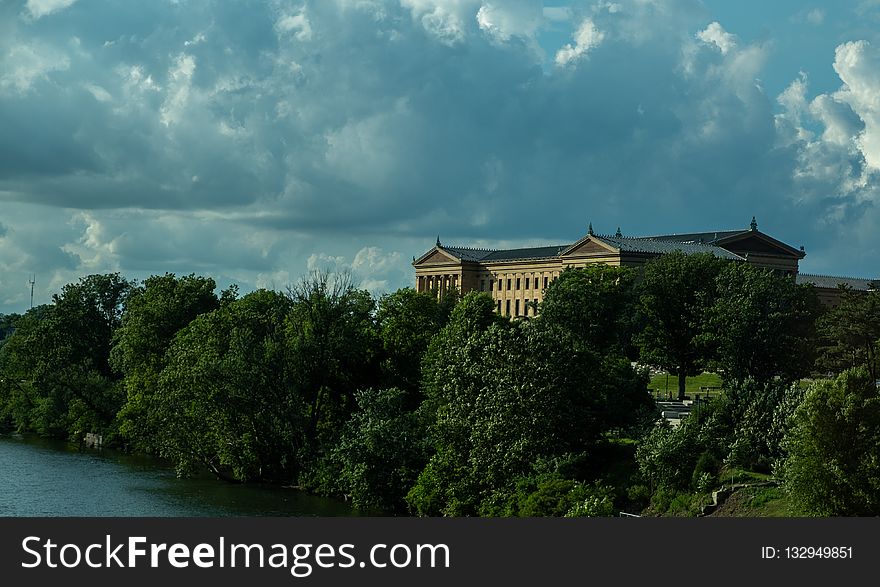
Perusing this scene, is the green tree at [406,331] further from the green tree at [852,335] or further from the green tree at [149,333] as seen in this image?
the green tree at [852,335]

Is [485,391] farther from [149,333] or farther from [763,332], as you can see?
[149,333]

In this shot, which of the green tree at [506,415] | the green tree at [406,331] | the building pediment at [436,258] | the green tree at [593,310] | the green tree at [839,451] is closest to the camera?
the green tree at [839,451]

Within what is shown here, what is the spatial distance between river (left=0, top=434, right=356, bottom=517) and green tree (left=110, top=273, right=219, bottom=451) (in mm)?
3697

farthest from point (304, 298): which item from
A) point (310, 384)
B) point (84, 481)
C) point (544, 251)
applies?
point (544, 251)

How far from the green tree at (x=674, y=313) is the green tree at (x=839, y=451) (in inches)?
1545

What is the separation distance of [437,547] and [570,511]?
70.6 feet

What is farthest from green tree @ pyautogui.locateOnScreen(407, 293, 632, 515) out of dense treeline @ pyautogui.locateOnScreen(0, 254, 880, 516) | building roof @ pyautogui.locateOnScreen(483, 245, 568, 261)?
building roof @ pyautogui.locateOnScreen(483, 245, 568, 261)

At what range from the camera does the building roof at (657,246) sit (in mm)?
144837

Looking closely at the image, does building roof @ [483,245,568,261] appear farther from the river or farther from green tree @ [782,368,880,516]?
green tree @ [782,368,880,516]

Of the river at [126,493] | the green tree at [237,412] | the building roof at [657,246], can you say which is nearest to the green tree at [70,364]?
the river at [126,493]

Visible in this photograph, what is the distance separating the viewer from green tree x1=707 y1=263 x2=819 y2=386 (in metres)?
72.8

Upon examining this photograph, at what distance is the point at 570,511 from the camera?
4981cm

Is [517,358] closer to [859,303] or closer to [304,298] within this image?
[304,298]

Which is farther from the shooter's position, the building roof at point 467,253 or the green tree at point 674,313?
the building roof at point 467,253
